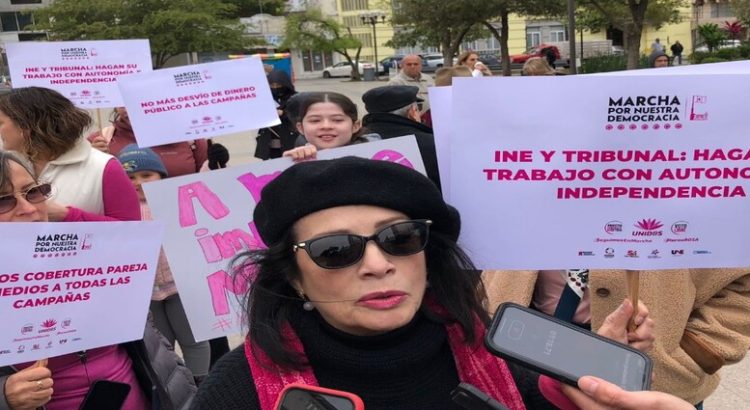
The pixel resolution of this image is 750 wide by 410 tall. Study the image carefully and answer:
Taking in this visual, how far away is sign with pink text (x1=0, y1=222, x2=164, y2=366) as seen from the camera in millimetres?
1908

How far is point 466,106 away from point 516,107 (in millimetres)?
122

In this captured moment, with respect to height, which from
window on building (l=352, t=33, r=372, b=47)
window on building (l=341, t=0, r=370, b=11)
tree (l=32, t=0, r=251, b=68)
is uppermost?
window on building (l=341, t=0, r=370, b=11)

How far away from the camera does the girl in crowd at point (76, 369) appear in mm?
1927

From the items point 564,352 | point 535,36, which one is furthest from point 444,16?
point 535,36

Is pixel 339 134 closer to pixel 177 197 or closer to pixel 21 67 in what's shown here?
pixel 177 197

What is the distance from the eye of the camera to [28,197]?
7.09ft

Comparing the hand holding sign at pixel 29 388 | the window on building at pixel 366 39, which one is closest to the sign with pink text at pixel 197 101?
the hand holding sign at pixel 29 388

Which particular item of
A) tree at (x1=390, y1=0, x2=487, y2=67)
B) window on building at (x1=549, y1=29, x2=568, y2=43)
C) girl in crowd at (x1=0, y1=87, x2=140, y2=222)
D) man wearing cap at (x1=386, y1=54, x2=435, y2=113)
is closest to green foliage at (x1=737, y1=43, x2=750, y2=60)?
tree at (x1=390, y1=0, x2=487, y2=67)

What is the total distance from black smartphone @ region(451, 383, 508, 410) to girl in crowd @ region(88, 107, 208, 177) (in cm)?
346

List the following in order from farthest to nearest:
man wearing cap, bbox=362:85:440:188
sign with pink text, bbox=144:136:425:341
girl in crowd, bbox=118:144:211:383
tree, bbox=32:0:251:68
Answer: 1. tree, bbox=32:0:251:68
2. man wearing cap, bbox=362:85:440:188
3. girl in crowd, bbox=118:144:211:383
4. sign with pink text, bbox=144:136:425:341

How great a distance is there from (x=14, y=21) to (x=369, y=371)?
62.2m

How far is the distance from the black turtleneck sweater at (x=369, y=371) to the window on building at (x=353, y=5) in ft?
192

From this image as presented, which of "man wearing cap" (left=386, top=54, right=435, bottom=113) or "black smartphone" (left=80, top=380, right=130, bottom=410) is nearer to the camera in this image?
"black smartphone" (left=80, top=380, right=130, bottom=410)

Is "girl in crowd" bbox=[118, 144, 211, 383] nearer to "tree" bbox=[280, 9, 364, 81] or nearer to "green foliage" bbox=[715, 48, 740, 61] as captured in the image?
"green foliage" bbox=[715, 48, 740, 61]
